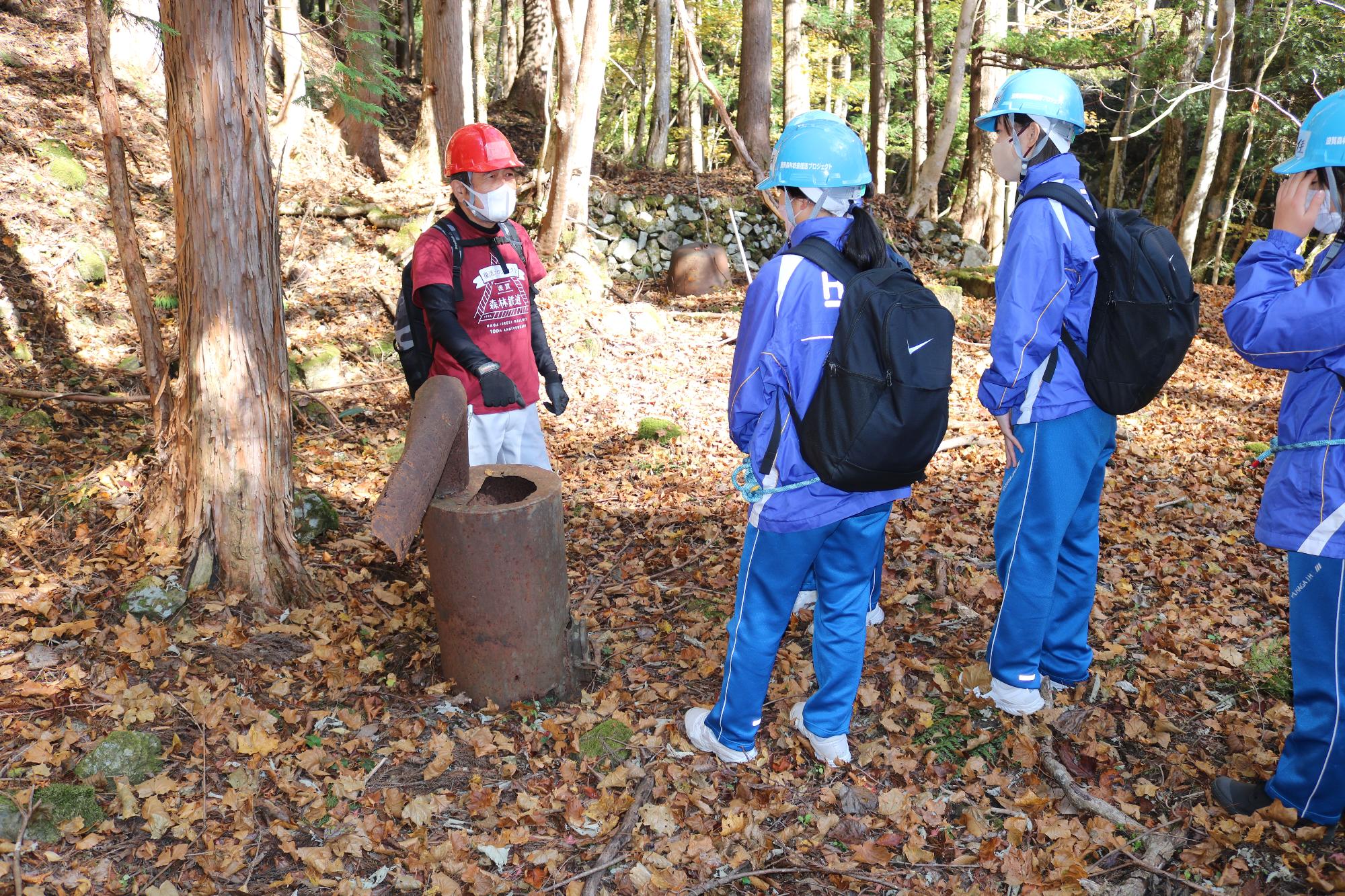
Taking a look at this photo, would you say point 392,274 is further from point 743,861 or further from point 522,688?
point 743,861

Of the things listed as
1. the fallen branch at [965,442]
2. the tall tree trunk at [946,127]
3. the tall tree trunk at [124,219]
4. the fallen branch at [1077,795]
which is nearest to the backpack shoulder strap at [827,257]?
the fallen branch at [1077,795]

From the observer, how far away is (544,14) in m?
17.3

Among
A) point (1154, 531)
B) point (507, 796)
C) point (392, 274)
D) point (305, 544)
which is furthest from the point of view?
point (392, 274)

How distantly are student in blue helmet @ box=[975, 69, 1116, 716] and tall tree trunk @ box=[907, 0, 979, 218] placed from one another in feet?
42.3

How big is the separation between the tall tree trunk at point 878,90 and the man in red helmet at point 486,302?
14.6 metres

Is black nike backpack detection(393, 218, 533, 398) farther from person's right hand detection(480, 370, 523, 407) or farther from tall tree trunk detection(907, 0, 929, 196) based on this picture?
tall tree trunk detection(907, 0, 929, 196)

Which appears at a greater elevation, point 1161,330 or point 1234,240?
point 1234,240

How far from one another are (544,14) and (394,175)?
6038 millimetres

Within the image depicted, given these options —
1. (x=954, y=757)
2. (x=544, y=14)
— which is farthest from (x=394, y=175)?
(x=954, y=757)

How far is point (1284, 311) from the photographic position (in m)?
2.68

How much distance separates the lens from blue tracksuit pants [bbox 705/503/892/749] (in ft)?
10.7

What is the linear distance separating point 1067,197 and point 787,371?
1.29m

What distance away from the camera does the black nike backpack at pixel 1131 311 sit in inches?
130

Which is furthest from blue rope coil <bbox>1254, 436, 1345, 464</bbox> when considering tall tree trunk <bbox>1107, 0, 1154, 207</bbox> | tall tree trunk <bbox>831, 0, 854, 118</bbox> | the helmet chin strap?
tall tree trunk <bbox>831, 0, 854, 118</bbox>
